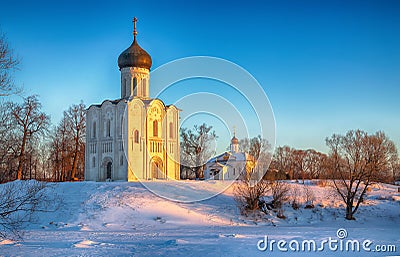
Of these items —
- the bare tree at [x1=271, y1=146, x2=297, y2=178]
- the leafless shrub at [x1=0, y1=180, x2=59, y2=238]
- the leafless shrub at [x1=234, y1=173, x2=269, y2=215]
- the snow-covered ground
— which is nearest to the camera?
the leafless shrub at [x1=0, y1=180, x2=59, y2=238]

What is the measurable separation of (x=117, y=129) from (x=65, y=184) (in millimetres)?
6848

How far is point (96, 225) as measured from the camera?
20.1m

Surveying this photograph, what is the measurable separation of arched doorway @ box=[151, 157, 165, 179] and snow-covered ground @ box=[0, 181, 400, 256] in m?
5.55

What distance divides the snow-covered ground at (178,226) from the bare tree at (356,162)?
129 cm

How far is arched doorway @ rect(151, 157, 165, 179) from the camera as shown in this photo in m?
33.6

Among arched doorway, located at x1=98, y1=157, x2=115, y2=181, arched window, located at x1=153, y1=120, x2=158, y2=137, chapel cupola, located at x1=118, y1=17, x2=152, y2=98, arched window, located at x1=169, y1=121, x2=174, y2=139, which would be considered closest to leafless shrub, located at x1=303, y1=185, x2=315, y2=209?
arched window, located at x1=169, y1=121, x2=174, y2=139

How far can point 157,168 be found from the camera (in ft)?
112

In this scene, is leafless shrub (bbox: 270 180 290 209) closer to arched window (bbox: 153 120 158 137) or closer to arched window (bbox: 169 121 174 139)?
arched window (bbox: 153 120 158 137)

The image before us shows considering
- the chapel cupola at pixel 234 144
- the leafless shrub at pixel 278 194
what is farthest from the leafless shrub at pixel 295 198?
the chapel cupola at pixel 234 144

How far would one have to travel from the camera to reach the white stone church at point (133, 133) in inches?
1281

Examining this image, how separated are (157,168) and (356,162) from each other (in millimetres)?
15252

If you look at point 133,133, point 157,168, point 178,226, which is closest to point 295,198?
point 178,226

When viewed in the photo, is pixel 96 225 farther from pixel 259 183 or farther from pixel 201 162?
pixel 201 162

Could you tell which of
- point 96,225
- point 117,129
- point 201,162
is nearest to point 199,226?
point 96,225
